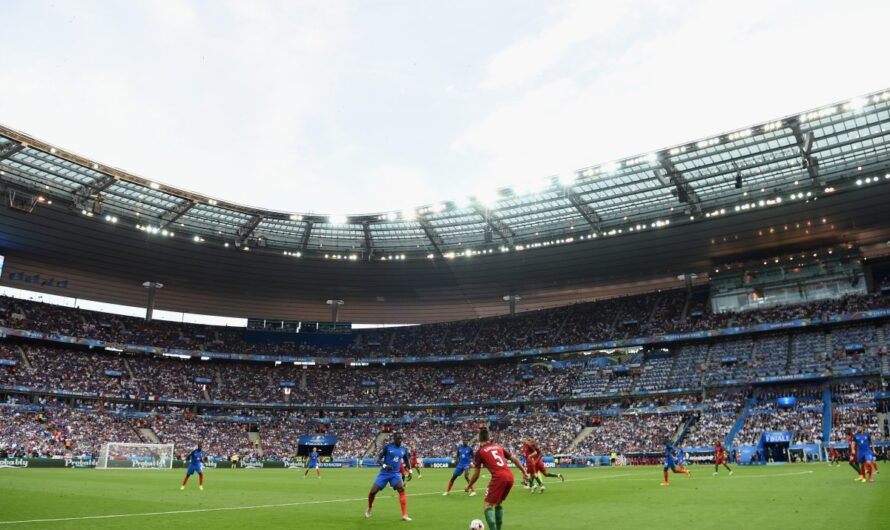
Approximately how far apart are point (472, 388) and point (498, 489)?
6649 centimetres

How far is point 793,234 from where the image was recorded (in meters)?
59.5

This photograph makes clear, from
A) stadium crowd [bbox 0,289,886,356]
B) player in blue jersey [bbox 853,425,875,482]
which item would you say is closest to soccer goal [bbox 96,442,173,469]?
stadium crowd [bbox 0,289,886,356]

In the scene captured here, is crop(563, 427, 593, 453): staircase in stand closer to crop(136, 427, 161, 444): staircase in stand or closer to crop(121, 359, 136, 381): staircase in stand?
crop(136, 427, 161, 444): staircase in stand

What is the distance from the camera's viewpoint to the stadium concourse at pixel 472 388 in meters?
54.8

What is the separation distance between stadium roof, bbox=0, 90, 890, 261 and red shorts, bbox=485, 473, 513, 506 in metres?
39.3

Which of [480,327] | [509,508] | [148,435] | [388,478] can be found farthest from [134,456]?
[509,508]

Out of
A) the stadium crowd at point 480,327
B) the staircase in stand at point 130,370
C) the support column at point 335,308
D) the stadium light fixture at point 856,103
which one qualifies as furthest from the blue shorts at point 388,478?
the support column at point 335,308

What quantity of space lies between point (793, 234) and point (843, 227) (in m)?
3.93

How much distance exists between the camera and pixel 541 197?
5588 centimetres

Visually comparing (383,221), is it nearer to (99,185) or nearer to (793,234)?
(99,185)

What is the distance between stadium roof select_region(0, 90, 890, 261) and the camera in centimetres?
4547

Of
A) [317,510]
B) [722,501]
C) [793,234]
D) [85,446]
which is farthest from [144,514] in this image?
[793,234]

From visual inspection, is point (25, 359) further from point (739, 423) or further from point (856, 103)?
point (856, 103)

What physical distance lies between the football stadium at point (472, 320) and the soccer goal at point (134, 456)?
236 millimetres
